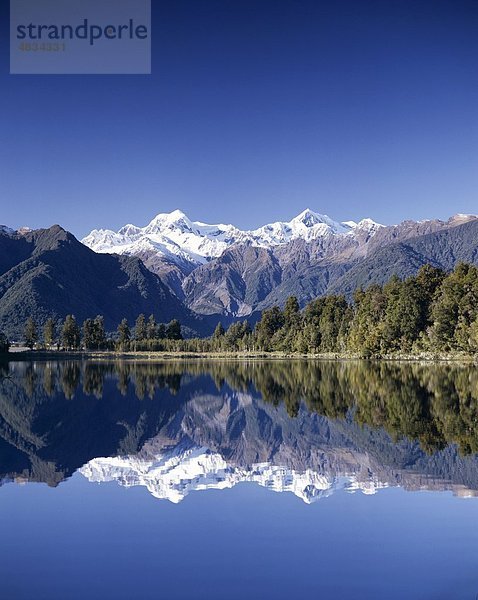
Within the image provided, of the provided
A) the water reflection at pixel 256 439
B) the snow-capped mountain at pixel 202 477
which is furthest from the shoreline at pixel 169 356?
the snow-capped mountain at pixel 202 477

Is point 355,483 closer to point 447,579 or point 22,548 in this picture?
point 447,579

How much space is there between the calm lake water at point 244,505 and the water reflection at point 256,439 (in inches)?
4.7

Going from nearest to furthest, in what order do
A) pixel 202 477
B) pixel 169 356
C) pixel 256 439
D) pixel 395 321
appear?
pixel 202 477
pixel 256 439
pixel 395 321
pixel 169 356

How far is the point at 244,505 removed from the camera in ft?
61.4

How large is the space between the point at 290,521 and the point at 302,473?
5646mm

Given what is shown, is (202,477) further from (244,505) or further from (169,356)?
(169,356)

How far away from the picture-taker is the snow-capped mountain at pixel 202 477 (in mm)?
20422

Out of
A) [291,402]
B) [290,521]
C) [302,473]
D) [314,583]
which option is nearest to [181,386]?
[291,402]

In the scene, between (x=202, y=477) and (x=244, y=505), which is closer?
(x=244, y=505)

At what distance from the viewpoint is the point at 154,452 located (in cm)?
2800

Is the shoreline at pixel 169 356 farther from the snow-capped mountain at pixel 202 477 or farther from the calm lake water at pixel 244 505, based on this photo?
the snow-capped mountain at pixel 202 477

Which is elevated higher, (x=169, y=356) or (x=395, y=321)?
(x=395, y=321)

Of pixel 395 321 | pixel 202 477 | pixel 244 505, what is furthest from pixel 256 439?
pixel 395 321

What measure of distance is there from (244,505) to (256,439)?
12921 millimetres
